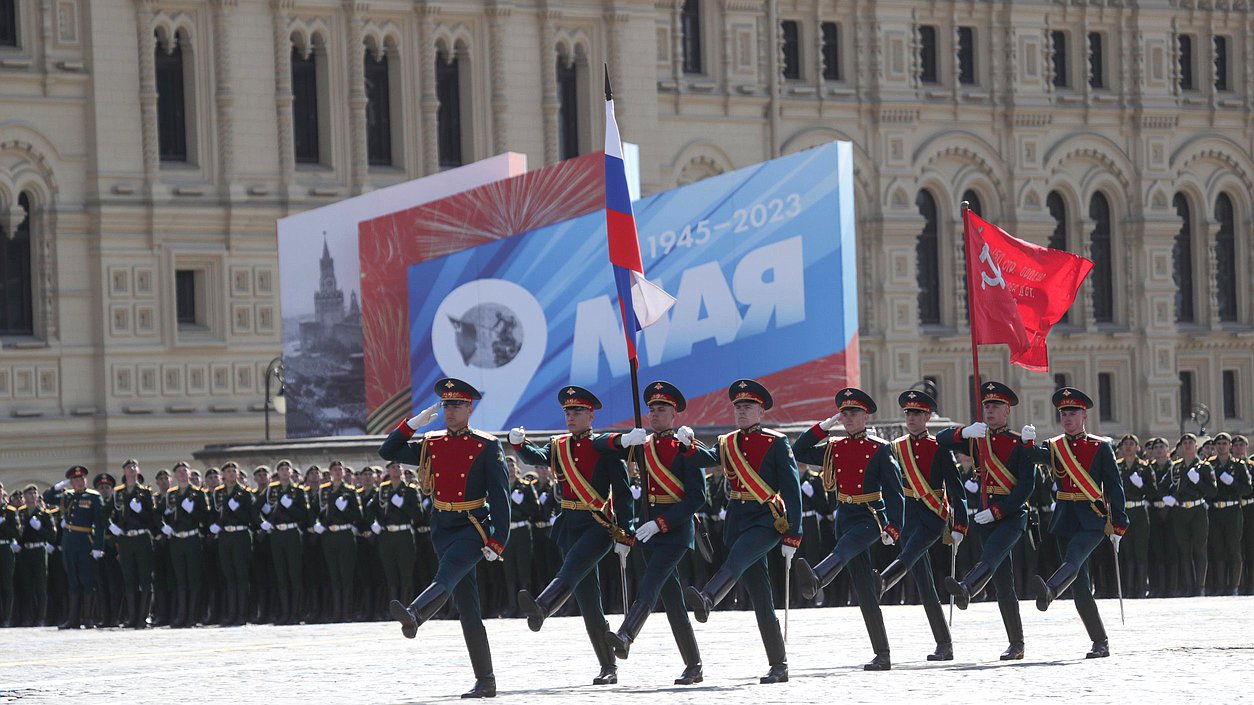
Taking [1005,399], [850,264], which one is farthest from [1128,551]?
[1005,399]

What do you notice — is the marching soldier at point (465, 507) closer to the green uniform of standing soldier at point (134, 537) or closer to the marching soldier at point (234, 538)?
the marching soldier at point (234, 538)

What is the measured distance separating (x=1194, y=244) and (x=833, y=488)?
105ft

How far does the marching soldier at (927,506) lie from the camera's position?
1455 cm

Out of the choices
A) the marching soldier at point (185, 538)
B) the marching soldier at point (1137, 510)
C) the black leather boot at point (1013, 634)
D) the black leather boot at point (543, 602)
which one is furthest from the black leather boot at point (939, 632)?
the marching soldier at point (185, 538)

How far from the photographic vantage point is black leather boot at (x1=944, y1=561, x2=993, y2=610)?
14273 millimetres

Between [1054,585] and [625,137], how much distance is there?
24212mm

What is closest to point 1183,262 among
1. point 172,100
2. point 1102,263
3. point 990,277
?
point 1102,263

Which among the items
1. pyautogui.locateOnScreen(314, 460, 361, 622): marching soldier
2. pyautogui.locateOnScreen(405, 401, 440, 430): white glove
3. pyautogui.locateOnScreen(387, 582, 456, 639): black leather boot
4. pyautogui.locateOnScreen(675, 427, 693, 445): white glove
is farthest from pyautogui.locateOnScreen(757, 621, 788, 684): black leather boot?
pyautogui.locateOnScreen(314, 460, 361, 622): marching soldier

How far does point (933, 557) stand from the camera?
21.8m

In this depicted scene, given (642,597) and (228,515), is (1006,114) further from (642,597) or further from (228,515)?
(642,597)

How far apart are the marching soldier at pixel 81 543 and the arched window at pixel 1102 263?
25.3 m

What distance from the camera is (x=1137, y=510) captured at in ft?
72.8

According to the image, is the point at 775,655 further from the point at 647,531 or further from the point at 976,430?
the point at 976,430

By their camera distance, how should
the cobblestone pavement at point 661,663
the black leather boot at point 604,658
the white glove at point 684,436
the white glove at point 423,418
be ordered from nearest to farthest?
1. the cobblestone pavement at point 661,663
2. the white glove at point 423,418
3. the white glove at point 684,436
4. the black leather boot at point 604,658
